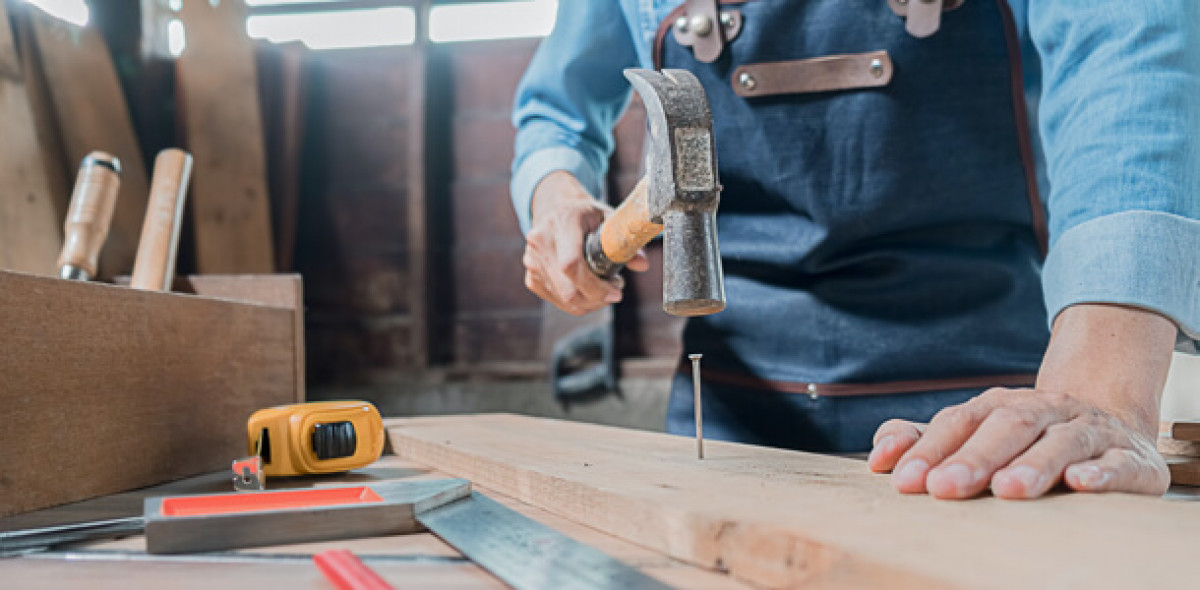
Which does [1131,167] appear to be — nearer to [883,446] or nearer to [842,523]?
[883,446]

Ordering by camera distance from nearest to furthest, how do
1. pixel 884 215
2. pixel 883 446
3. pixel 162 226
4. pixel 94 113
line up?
1. pixel 883 446
2. pixel 884 215
3. pixel 162 226
4. pixel 94 113

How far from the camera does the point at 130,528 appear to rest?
0.68 metres

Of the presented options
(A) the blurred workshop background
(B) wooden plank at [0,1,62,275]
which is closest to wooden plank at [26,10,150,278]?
(B) wooden plank at [0,1,62,275]

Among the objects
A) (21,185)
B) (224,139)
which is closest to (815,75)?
(21,185)

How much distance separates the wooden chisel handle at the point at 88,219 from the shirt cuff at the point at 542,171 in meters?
0.63

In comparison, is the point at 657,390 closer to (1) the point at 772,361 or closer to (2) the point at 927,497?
(1) the point at 772,361

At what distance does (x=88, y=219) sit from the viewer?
1.35 meters

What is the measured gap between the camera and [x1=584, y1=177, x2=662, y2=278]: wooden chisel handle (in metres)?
0.93

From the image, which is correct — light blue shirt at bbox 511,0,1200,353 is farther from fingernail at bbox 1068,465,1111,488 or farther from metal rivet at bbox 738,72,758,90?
metal rivet at bbox 738,72,758,90

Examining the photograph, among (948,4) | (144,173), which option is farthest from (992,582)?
(144,173)

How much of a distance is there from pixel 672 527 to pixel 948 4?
87cm

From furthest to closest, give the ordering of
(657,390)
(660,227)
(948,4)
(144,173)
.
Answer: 1. (657,390)
2. (144,173)
3. (948,4)
4. (660,227)

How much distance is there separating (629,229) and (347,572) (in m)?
0.56

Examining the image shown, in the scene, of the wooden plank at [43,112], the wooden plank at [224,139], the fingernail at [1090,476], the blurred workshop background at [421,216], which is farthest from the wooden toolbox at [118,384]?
the blurred workshop background at [421,216]
